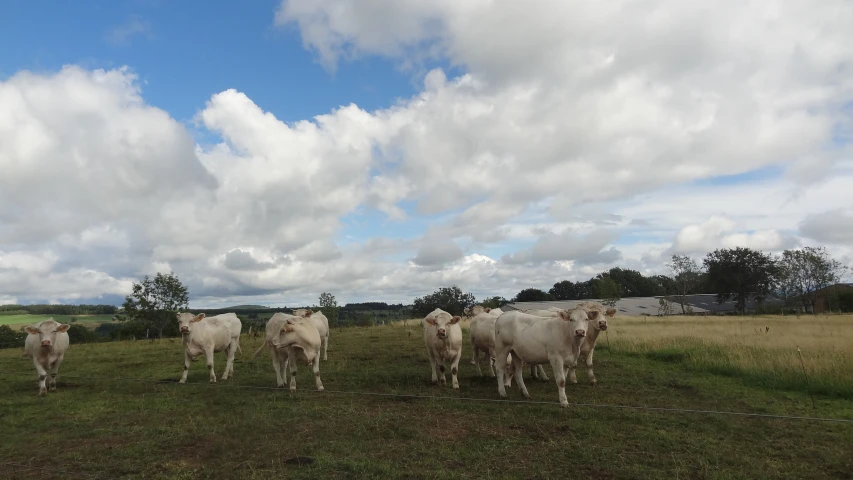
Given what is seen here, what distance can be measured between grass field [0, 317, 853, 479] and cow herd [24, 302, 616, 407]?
2.18 feet

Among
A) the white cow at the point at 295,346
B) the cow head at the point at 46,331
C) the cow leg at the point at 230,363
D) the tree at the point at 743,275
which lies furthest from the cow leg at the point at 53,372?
the tree at the point at 743,275

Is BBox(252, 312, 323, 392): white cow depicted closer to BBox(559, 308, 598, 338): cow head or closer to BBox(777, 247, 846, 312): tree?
BBox(559, 308, 598, 338): cow head

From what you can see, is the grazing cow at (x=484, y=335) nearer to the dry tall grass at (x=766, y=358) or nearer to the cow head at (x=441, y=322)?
the cow head at (x=441, y=322)

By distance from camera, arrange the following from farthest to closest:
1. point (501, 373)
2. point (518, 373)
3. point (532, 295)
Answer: point (532, 295), point (518, 373), point (501, 373)

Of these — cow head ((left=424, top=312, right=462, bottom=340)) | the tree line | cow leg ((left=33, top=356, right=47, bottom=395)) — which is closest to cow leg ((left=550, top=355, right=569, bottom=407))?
cow head ((left=424, top=312, right=462, bottom=340))

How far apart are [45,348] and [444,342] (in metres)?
10.7

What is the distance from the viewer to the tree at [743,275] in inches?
3223

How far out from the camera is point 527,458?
6.87m

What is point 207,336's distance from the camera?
13984 millimetres

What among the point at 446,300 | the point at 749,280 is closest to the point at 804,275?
the point at 749,280

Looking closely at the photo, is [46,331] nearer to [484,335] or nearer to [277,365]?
[277,365]

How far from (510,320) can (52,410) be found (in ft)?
34.4

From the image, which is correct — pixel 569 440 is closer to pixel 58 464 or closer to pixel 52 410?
pixel 58 464

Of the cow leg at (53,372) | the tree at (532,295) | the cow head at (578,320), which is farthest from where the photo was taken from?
the tree at (532,295)
